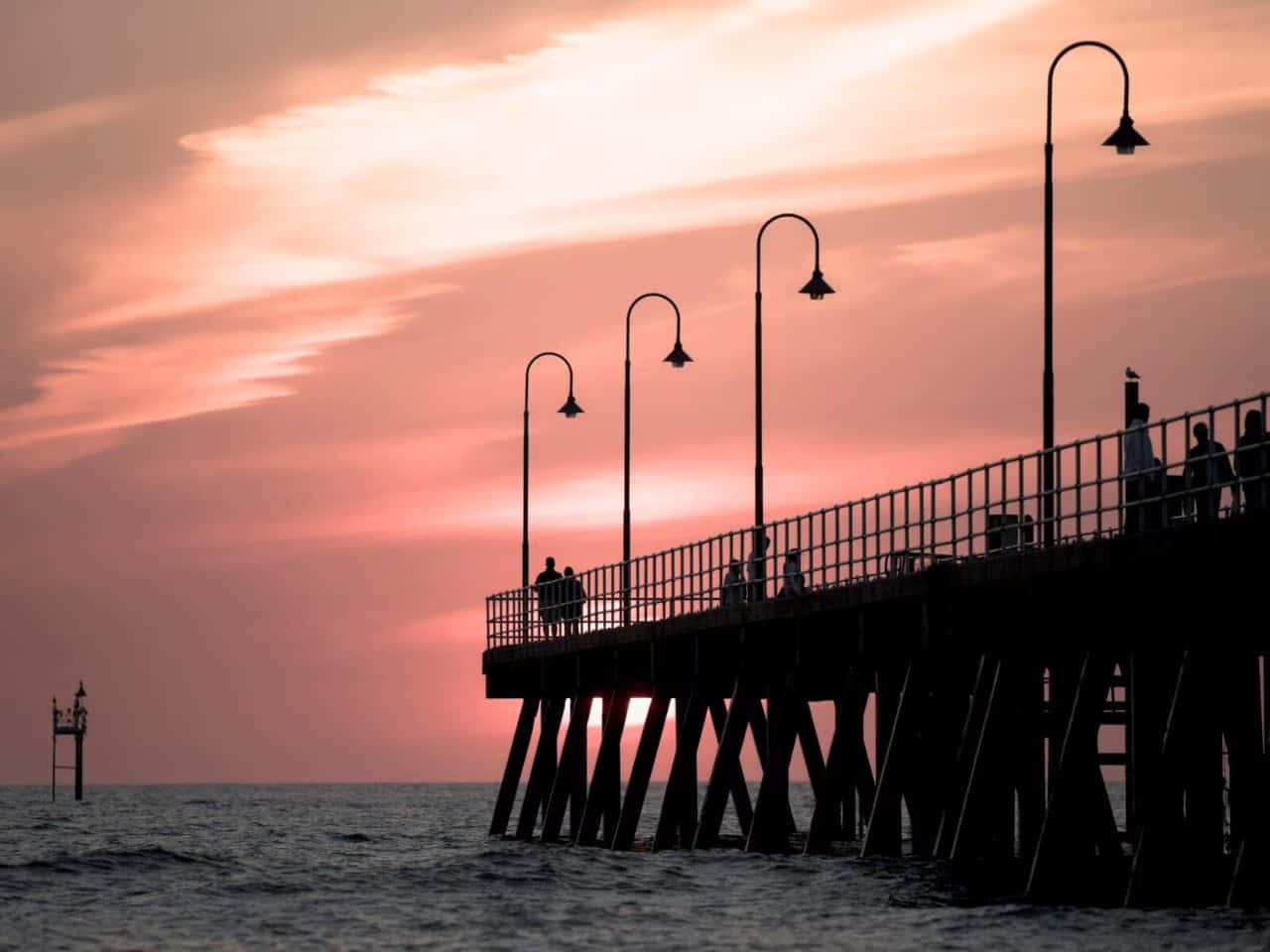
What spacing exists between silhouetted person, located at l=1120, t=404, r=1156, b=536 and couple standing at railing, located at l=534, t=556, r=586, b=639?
79.9 ft

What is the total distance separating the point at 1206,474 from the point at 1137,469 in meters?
1.65

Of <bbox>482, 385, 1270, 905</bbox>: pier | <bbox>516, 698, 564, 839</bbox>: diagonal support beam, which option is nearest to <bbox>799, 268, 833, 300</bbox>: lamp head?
<bbox>482, 385, 1270, 905</bbox>: pier

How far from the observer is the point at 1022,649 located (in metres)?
34.7

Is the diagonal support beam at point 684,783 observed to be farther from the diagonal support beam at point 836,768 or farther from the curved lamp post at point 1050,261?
the curved lamp post at point 1050,261

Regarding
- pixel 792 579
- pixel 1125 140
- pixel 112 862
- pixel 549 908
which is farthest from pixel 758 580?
pixel 112 862

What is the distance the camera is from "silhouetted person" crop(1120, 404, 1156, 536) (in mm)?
31031

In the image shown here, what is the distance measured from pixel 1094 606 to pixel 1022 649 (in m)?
2.46

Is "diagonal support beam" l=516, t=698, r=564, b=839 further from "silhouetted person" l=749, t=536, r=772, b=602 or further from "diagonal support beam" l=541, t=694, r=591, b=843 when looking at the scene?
"silhouetted person" l=749, t=536, r=772, b=602

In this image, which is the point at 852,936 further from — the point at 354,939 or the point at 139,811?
the point at 139,811

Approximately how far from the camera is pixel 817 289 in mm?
45156

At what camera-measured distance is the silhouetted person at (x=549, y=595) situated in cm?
5734

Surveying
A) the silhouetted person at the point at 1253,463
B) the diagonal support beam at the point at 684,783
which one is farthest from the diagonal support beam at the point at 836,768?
the silhouetted person at the point at 1253,463

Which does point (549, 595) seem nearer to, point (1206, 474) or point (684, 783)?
point (684, 783)

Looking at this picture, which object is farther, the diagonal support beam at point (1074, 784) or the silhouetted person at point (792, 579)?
the silhouetted person at point (792, 579)
